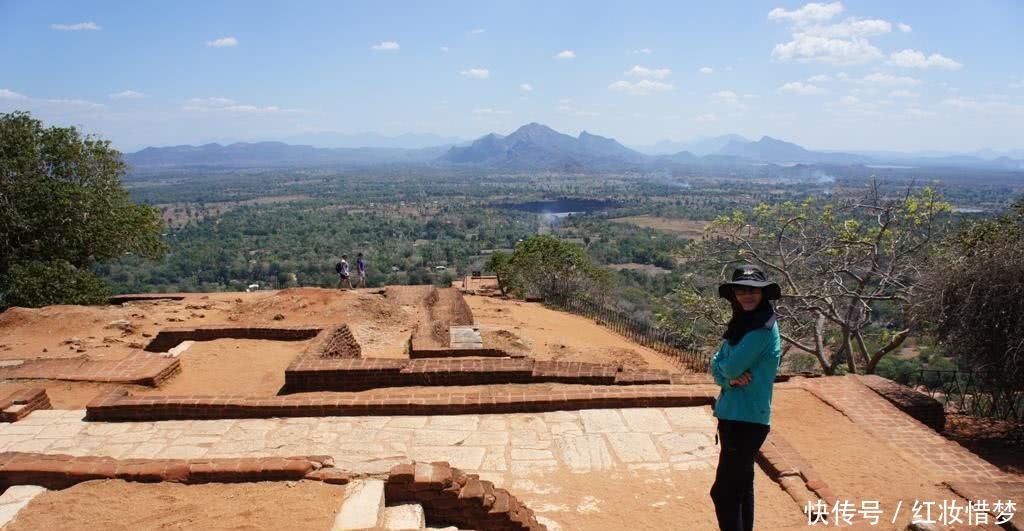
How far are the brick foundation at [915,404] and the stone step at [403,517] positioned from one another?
5667 mm

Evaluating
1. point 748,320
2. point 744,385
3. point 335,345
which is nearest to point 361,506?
point 744,385

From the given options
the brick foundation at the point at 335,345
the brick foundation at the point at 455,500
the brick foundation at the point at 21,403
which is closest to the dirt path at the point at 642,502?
the brick foundation at the point at 455,500

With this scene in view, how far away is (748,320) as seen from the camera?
3650 mm

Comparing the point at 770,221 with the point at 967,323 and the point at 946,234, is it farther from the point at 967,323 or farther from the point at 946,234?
the point at 967,323

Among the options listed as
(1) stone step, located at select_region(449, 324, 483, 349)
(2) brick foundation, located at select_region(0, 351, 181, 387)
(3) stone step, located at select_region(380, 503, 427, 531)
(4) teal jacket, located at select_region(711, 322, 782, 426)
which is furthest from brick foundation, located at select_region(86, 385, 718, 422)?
(1) stone step, located at select_region(449, 324, 483, 349)

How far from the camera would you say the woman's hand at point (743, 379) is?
3633 mm

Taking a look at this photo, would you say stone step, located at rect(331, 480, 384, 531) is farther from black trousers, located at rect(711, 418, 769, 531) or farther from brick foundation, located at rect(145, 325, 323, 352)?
brick foundation, located at rect(145, 325, 323, 352)

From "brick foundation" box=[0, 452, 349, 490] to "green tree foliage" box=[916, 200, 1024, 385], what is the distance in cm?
821

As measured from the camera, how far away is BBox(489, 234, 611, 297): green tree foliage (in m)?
22.7

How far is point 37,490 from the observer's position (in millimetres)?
4500

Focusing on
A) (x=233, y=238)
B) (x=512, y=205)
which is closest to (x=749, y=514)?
(x=233, y=238)

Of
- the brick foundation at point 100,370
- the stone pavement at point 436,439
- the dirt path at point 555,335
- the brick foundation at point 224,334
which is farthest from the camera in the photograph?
the dirt path at point 555,335

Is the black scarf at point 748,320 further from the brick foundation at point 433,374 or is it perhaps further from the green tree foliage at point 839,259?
the green tree foliage at point 839,259

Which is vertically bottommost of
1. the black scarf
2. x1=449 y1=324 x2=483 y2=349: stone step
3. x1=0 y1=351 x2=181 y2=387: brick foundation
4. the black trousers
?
x1=449 y1=324 x2=483 y2=349: stone step
